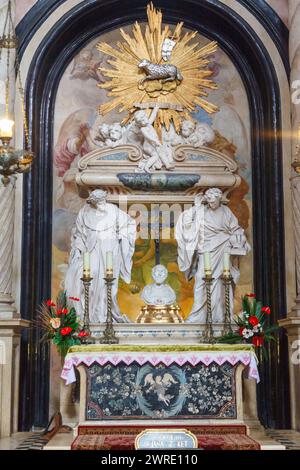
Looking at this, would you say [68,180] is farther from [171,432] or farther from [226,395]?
[171,432]

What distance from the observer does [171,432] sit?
706cm

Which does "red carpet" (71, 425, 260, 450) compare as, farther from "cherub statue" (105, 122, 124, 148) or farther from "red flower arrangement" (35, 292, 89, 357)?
"cherub statue" (105, 122, 124, 148)

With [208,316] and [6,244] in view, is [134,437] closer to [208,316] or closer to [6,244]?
[208,316]

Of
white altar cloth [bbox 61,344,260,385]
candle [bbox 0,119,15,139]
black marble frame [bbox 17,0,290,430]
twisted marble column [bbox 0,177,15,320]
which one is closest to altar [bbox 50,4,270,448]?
white altar cloth [bbox 61,344,260,385]

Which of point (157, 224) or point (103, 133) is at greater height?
point (103, 133)

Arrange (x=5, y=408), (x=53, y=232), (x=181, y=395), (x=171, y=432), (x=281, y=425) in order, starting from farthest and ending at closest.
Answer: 1. (x=53, y=232)
2. (x=281, y=425)
3. (x=5, y=408)
4. (x=181, y=395)
5. (x=171, y=432)

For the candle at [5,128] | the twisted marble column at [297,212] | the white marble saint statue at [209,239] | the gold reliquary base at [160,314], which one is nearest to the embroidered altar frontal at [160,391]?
the gold reliquary base at [160,314]

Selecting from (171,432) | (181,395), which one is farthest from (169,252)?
(171,432)

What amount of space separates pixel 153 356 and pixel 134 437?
836mm

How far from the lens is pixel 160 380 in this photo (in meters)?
8.64

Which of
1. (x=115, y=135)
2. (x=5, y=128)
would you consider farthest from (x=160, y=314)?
(x=5, y=128)

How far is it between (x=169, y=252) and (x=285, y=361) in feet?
6.94

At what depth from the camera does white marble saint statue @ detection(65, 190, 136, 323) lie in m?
10.5

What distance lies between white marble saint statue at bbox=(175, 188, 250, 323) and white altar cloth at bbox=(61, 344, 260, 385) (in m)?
1.87
